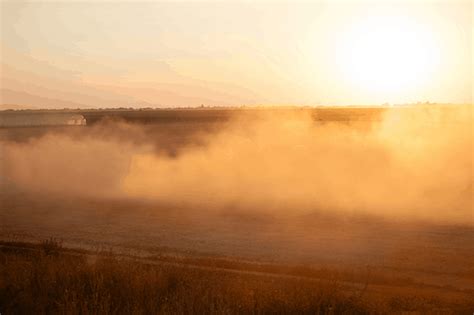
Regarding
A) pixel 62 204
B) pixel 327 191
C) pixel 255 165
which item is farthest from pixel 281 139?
pixel 62 204

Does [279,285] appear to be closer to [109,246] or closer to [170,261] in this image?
[170,261]

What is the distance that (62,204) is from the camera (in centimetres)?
2422

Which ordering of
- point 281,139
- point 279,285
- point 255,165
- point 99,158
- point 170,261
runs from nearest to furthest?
1. point 279,285
2. point 170,261
3. point 255,165
4. point 99,158
5. point 281,139

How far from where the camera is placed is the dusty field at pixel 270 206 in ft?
48.3

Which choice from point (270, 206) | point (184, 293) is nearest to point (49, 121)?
point (270, 206)

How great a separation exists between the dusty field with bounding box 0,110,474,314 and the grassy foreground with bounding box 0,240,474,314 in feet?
3.73

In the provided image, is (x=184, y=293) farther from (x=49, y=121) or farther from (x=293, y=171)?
(x=49, y=121)

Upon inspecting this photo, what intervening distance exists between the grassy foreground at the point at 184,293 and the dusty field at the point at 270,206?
3.73ft

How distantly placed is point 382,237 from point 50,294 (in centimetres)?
943

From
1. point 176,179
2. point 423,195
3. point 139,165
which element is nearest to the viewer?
point 423,195

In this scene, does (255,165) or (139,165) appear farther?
(139,165)

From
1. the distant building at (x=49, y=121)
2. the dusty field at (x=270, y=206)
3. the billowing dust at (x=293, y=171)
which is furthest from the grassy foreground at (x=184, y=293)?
the distant building at (x=49, y=121)

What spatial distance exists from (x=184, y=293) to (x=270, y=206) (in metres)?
12.6

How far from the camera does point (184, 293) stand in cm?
953
